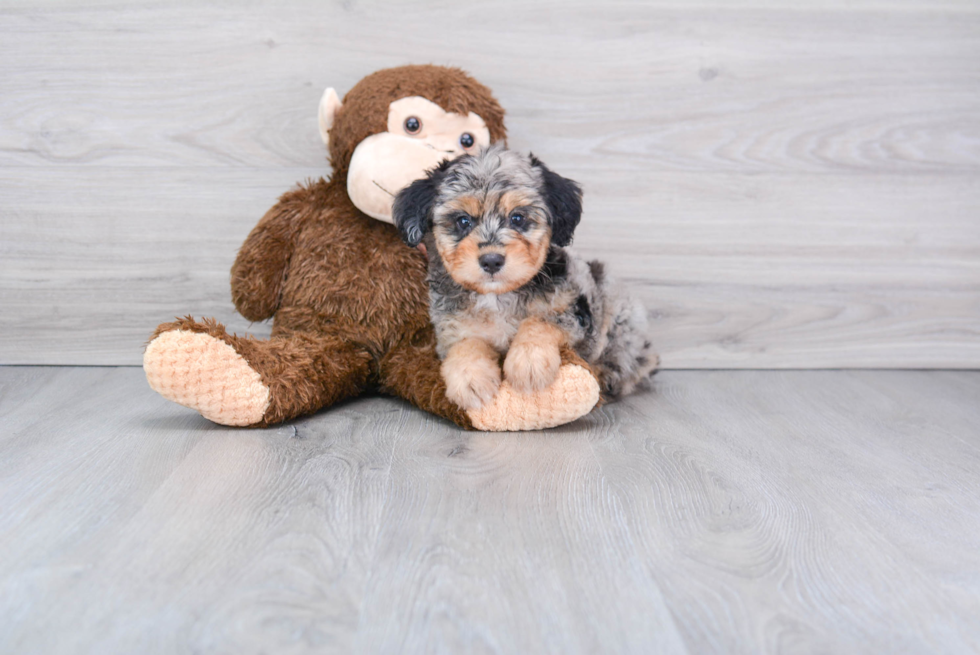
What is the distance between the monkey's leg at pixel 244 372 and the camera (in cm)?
147

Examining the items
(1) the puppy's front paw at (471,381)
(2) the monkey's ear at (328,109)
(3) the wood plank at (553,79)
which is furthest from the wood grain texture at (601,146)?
(1) the puppy's front paw at (471,381)

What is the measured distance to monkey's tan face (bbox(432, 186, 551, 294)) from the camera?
147 centimetres

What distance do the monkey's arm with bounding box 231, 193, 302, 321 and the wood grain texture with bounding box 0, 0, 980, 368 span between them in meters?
0.29

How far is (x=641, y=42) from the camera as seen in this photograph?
2135 millimetres

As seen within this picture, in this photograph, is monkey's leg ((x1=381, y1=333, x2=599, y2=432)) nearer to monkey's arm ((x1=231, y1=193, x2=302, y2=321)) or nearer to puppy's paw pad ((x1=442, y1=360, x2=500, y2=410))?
puppy's paw pad ((x1=442, y1=360, x2=500, y2=410))

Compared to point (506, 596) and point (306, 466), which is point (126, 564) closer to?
point (306, 466)

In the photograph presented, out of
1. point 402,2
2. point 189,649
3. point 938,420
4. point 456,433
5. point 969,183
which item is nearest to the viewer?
point 189,649

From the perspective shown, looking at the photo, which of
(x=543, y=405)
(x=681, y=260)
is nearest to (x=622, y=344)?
(x=543, y=405)

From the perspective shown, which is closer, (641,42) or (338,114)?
(338,114)

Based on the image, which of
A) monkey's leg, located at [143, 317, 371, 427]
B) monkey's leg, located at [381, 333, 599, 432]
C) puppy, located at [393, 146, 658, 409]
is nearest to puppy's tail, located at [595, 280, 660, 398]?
puppy, located at [393, 146, 658, 409]

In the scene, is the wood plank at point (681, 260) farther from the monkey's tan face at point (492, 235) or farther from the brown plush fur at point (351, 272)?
the monkey's tan face at point (492, 235)

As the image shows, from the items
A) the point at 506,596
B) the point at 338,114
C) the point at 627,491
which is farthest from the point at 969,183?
the point at 506,596

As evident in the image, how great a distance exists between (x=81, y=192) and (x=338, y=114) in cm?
85

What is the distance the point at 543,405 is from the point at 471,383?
0.16 metres
